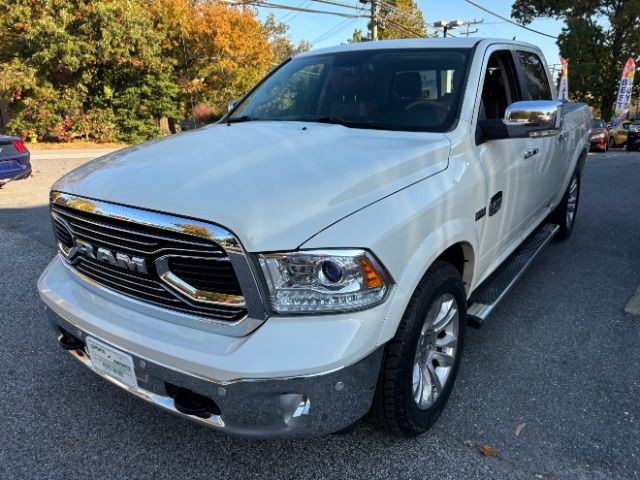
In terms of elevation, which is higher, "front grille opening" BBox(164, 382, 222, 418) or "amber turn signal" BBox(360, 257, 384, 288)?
"amber turn signal" BBox(360, 257, 384, 288)

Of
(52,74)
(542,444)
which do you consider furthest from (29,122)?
(542,444)

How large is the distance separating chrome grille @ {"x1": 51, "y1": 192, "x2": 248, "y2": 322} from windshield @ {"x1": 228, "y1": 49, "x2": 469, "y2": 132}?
140 cm

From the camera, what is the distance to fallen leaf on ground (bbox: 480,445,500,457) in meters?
2.26

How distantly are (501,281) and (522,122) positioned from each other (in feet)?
3.81

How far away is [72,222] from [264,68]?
2397 centimetres

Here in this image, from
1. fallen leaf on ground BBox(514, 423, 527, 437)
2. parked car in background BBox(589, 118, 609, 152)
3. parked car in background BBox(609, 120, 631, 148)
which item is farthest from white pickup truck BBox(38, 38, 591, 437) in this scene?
parked car in background BBox(609, 120, 631, 148)

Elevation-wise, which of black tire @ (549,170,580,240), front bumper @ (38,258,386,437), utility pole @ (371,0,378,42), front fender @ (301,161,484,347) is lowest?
black tire @ (549,170,580,240)

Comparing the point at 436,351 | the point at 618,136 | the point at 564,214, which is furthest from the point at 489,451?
the point at 618,136

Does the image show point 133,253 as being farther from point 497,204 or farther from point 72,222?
point 497,204

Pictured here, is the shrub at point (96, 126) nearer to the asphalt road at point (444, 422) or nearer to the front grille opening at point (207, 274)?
the asphalt road at point (444, 422)

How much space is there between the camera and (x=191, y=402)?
6.24 feet

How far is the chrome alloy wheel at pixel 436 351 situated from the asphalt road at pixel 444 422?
0.22m

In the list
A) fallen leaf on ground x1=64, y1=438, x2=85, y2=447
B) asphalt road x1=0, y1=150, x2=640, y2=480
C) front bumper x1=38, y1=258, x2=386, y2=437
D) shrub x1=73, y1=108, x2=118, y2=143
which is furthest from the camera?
shrub x1=73, y1=108, x2=118, y2=143

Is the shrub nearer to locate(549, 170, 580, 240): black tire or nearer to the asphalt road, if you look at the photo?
the asphalt road
